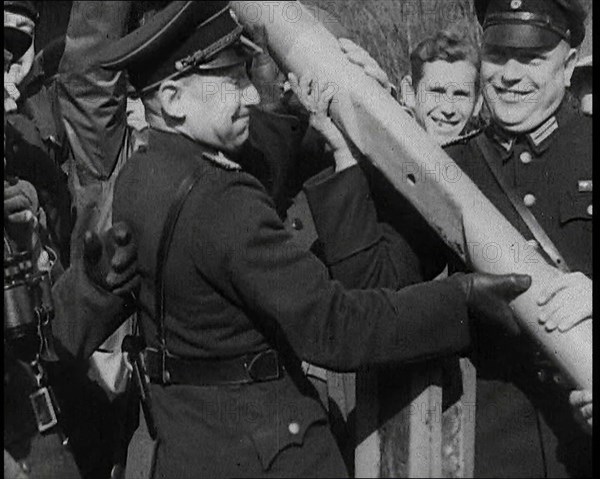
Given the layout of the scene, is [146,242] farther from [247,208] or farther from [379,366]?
Result: [379,366]

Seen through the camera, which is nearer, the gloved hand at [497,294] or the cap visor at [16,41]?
the gloved hand at [497,294]

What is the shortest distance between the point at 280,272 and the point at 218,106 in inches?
20.8

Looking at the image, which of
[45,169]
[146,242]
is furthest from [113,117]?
[146,242]

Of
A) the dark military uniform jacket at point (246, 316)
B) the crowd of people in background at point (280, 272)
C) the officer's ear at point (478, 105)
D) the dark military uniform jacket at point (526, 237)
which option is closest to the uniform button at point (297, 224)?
the crowd of people in background at point (280, 272)

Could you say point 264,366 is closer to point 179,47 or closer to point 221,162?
point 221,162

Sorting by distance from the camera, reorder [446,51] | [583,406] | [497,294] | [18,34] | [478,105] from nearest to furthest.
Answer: [497,294], [583,406], [446,51], [18,34], [478,105]

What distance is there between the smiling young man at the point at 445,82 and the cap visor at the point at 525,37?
1188 millimetres

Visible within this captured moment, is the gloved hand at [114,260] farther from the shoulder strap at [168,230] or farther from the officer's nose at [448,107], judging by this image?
the officer's nose at [448,107]

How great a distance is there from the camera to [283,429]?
2.72 metres

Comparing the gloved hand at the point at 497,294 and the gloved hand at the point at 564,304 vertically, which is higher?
the gloved hand at the point at 497,294

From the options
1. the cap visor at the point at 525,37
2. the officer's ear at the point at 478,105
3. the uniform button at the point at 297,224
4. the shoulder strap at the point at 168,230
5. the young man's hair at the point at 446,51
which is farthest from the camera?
the officer's ear at the point at 478,105

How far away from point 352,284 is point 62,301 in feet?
3.04

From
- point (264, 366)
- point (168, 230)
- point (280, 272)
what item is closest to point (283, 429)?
point (264, 366)

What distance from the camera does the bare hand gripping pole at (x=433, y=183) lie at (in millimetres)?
2566
